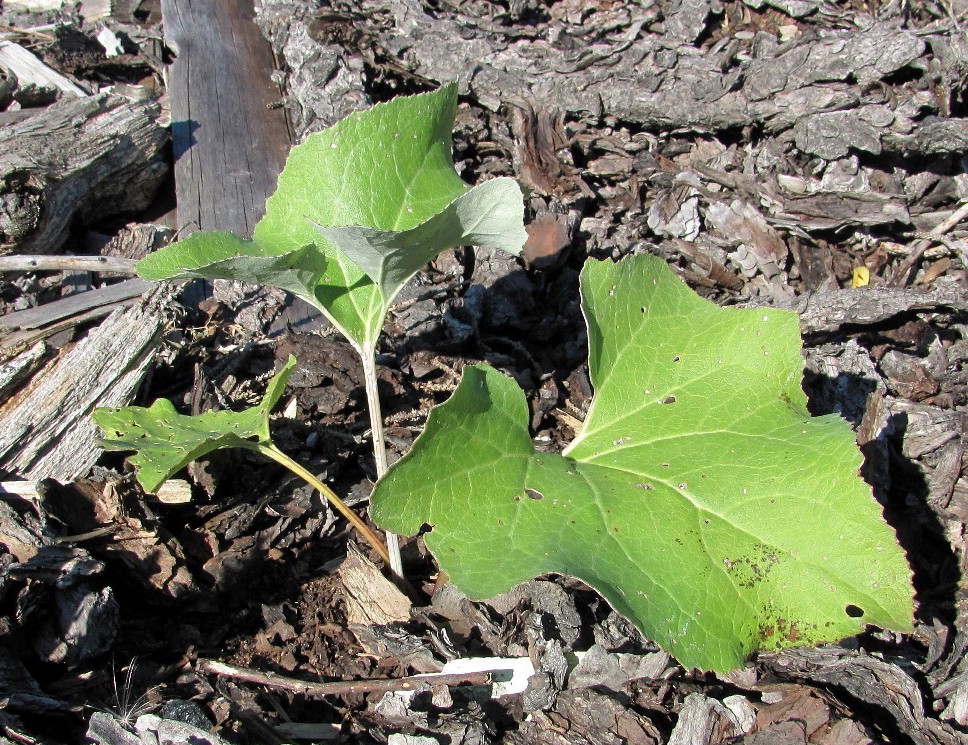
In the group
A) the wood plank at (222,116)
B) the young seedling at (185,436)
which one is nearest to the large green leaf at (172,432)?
the young seedling at (185,436)

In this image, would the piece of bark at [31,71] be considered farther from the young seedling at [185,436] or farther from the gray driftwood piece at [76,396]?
the young seedling at [185,436]

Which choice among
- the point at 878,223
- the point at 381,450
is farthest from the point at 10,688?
the point at 878,223

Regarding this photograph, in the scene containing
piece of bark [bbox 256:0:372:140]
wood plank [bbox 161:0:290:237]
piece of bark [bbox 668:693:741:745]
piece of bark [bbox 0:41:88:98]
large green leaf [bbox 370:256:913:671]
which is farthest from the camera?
piece of bark [bbox 0:41:88:98]

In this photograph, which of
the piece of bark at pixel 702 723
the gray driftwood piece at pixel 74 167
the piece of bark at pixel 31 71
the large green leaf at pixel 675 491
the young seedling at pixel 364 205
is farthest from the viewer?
the piece of bark at pixel 31 71

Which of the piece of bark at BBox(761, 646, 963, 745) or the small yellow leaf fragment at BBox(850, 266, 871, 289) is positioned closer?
the piece of bark at BBox(761, 646, 963, 745)

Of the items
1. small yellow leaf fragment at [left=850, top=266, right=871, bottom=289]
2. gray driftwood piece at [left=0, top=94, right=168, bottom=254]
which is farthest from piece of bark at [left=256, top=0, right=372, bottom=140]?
small yellow leaf fragment at [left=850, top=266, right=871, bottom=289]

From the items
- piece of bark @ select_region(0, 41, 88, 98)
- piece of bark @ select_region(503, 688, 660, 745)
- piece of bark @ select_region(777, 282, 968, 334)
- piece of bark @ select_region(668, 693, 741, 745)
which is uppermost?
piece of bark @ select_region(0, 41, 88, 98)

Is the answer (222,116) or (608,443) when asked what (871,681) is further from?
(222,116)

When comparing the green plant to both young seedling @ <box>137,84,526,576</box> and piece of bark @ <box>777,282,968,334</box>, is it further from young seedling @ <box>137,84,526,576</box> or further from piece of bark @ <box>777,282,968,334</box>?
piece of bark @ <box>777,282,968,334</box>
